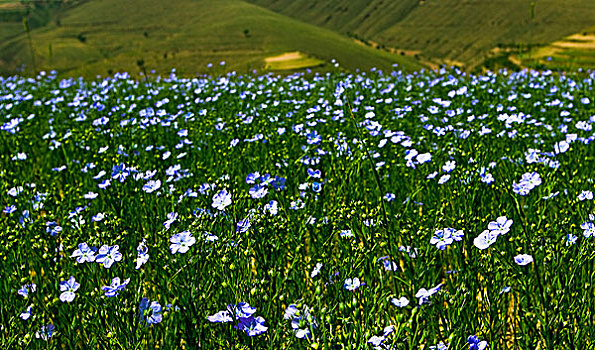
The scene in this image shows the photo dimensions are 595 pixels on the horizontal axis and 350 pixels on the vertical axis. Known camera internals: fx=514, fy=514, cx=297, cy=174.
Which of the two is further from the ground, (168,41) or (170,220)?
(170,220)

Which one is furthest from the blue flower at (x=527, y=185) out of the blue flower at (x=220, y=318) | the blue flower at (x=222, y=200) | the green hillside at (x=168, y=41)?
the green hillside at (x=168, y=41)

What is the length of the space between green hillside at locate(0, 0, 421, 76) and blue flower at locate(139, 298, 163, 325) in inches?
1318

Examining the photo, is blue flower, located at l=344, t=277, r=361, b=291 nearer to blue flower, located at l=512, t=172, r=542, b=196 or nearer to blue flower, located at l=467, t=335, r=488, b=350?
blue flower, located at l=467, t=335, r=488, b=350

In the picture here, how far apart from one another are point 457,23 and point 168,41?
9827 centimetres

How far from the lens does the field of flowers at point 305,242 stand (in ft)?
7.22

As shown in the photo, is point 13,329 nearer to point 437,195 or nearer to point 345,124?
point 437,195

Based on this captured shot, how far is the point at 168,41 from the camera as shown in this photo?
7706cm

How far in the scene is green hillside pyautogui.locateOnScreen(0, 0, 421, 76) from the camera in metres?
54.4

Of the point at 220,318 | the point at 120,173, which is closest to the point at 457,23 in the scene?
the point at 120,173

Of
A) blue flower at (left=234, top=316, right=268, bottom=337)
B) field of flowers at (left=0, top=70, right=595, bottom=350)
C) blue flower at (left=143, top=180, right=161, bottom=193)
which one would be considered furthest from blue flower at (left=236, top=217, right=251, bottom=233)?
blue flower at (left=143, top=180, right=161, bottom=193)

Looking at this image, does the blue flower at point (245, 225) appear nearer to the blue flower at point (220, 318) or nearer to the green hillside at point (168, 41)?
the blue flower at point (220, 318)

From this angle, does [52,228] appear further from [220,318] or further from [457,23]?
[457,23]

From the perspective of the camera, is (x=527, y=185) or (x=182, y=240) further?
(x=527, y=185)

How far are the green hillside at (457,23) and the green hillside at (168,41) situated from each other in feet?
146
